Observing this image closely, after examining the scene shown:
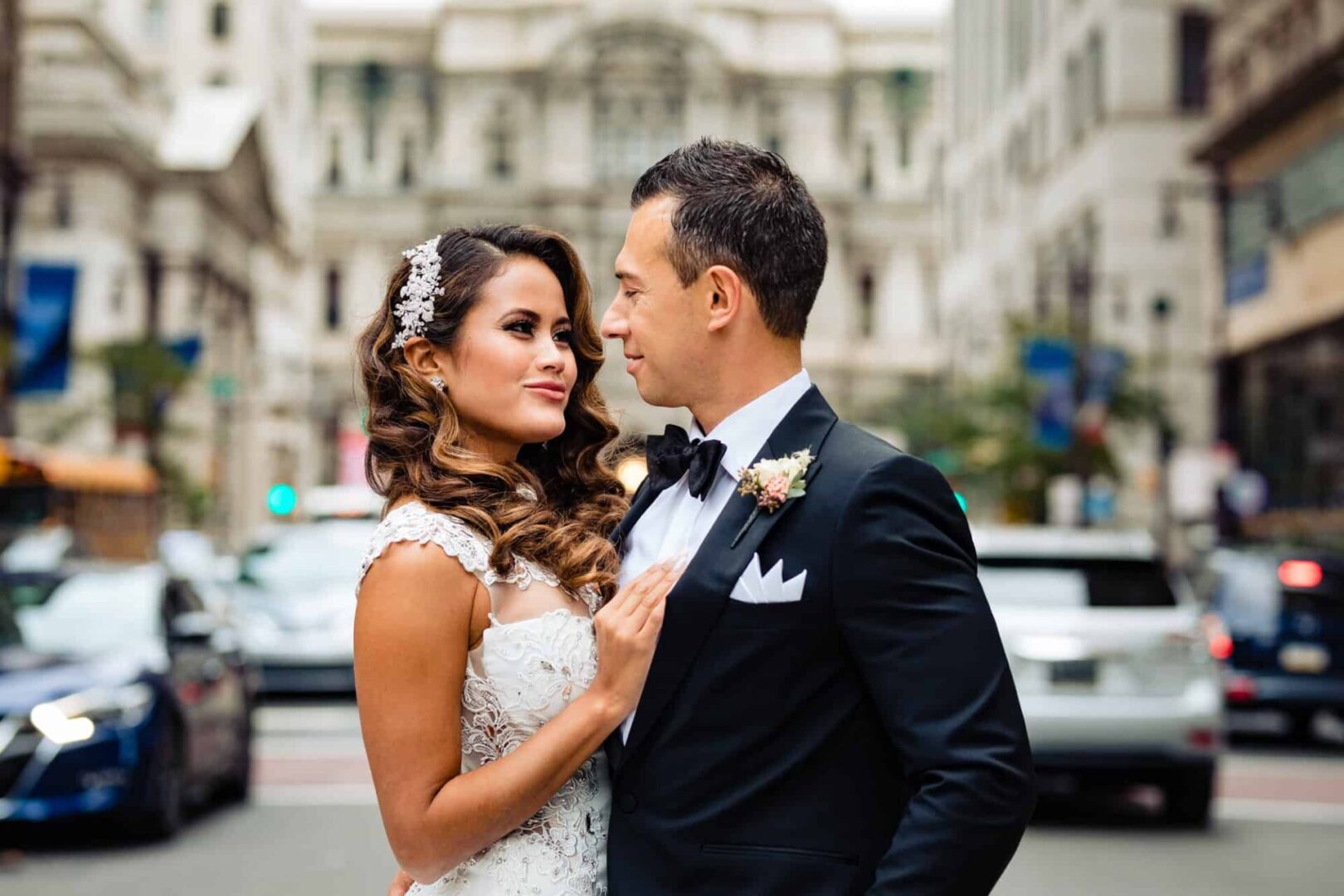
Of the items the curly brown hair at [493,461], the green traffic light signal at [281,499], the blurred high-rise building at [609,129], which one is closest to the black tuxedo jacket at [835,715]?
the curly brown hair at [493,461]

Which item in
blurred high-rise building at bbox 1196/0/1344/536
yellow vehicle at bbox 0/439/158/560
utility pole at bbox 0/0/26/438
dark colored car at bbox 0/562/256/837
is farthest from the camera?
blurred high-rise building at bbox 1196/0/1344/536

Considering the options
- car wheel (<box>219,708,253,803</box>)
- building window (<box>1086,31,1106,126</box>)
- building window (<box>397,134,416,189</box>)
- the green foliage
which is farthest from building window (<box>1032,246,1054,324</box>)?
building window (<box>397,134,416,189</box>)

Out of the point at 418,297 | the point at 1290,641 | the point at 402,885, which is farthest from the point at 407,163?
the point at 402,885

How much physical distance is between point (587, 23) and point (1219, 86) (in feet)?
188

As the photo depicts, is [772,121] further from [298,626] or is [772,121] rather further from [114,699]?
[114,699]

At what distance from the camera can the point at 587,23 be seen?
318 feet

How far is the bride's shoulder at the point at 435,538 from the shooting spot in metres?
3.57

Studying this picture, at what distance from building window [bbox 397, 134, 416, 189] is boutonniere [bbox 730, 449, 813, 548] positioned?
4040 inches

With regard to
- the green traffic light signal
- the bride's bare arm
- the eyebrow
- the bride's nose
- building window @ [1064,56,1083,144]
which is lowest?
the green traffic light signal

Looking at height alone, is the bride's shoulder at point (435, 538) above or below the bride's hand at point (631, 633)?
above

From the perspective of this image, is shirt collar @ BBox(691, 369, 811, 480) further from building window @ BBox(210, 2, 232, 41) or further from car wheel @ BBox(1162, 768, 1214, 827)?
building window @ BBox(210, 2, 232, 41)

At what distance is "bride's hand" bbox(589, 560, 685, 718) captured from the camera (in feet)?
11.0

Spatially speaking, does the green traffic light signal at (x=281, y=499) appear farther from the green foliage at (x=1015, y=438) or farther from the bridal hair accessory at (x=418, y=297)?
the bridal hair accessory at (x=418, y=297)

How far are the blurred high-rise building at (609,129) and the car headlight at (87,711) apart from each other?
80671 mm
